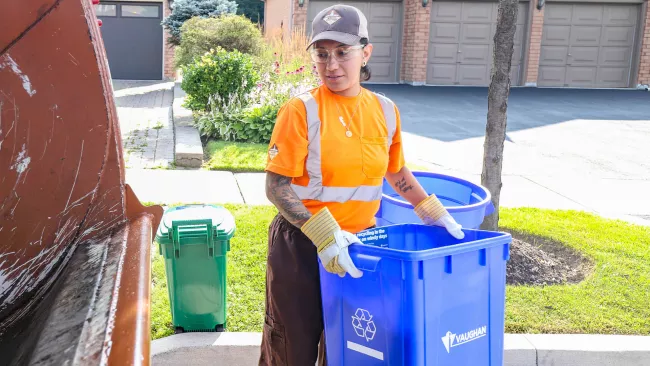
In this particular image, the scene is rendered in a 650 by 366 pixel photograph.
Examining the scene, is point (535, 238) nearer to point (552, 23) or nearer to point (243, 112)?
point (243, 112)

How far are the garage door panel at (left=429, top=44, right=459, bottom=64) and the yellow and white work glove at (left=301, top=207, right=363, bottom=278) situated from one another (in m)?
20.5

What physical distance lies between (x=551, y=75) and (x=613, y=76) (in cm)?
228

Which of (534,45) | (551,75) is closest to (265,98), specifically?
(534,45)

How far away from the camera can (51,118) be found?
1.50 meters

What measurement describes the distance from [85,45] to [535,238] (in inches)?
192

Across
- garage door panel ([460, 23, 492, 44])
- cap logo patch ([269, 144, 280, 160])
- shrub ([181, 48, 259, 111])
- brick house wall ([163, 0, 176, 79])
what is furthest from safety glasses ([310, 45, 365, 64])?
garage door panel ([460, 23, 492, 44])

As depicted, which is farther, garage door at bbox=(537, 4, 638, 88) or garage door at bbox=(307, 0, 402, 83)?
garage door at bbox=(537, 4, 638, 88)

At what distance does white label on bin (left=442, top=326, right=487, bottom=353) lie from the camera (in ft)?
6.80

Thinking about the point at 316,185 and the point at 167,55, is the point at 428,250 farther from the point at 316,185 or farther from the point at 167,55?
the point at 167,55

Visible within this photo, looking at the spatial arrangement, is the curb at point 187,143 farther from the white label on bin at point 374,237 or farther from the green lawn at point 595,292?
the white label on bin at point 374,237

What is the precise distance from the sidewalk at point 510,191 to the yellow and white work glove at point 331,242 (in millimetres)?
4298

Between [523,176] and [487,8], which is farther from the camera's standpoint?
[487,8]

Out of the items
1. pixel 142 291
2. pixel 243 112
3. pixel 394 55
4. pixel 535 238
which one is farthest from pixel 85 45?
pixel 394 55

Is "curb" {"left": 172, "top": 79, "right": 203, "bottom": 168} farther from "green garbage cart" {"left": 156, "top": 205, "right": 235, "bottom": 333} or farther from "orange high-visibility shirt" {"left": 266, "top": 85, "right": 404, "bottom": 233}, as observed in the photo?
"orange high-visibility shirt" {"left": 266, "top": 85, "right": 404, "bottom": 233}
